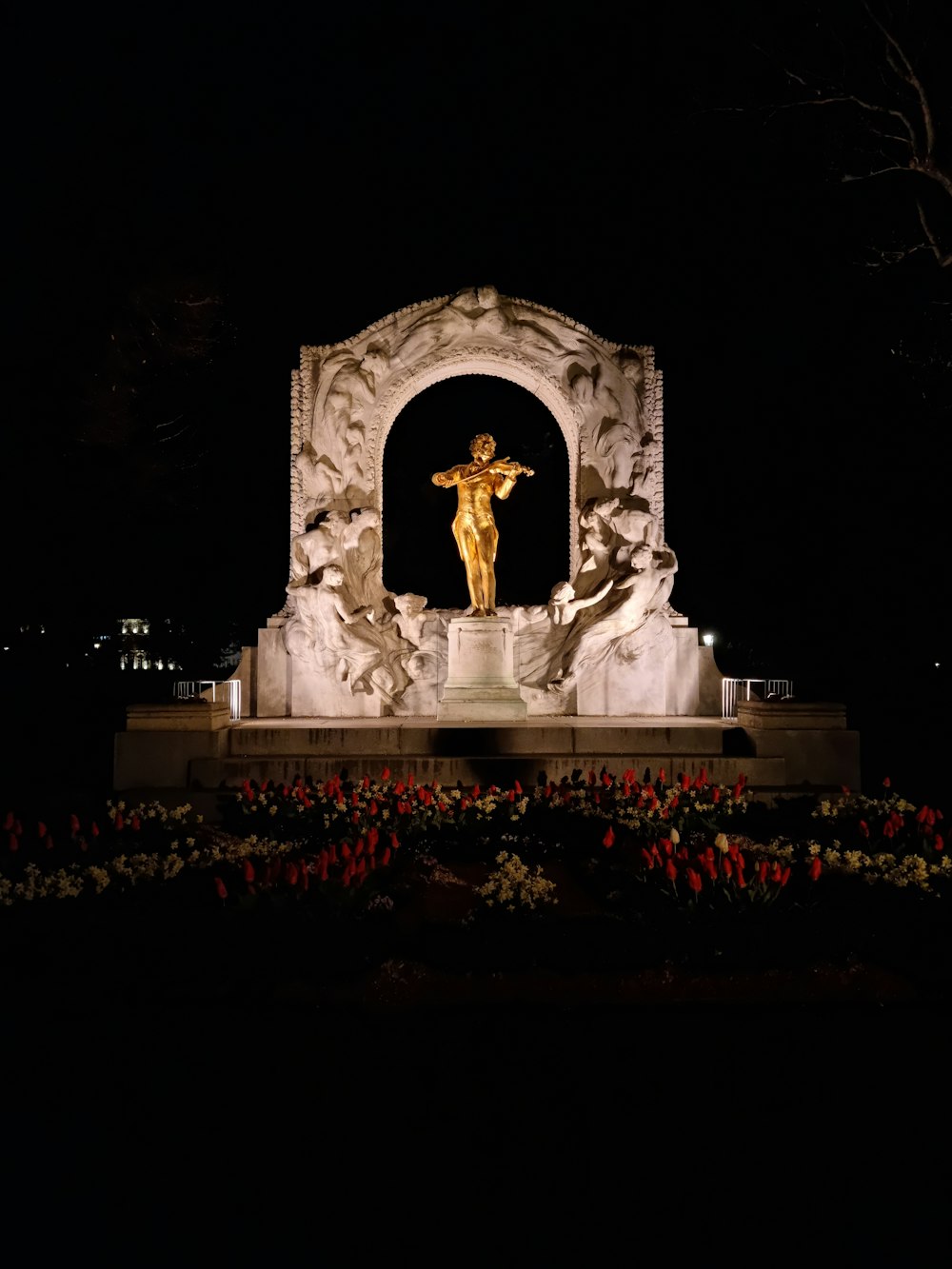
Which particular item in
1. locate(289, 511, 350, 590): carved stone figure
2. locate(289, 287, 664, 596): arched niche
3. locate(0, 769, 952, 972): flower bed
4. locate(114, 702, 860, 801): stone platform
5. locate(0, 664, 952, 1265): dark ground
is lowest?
locate(0, 664, 952, 1265): dark ground

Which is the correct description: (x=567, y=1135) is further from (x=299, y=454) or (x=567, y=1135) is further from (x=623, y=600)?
(x=299, y=454)

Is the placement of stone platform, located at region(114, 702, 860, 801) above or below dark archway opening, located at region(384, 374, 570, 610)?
below

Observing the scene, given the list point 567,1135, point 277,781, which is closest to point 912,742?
point 277,781

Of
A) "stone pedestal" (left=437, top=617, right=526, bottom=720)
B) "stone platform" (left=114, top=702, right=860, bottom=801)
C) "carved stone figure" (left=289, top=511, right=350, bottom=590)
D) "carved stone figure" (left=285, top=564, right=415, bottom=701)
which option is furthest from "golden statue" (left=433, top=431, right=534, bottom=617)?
"stone platform" (left=114, top=702, right=860, bottom=801)

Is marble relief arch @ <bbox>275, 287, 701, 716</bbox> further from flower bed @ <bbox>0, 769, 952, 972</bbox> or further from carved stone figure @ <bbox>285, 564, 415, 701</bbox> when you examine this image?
flower bed @ <bbox>0, 769, 952, 972</bbox>

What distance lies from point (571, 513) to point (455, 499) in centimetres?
206

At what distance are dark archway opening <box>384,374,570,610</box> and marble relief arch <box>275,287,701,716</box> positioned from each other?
44.4 inches

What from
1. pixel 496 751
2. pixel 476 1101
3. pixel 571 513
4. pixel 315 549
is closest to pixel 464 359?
pixel 571 513

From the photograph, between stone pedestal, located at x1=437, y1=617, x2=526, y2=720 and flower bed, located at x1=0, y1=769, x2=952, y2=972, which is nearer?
flower bed, located at x1=0, y1=769, x2=952, y2=972

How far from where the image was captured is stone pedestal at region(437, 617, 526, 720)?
12.2 meters

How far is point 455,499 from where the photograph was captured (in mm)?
15742

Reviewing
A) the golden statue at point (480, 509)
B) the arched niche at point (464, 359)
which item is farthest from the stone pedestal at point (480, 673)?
the arched niche at point (464, 359)

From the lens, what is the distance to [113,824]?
673cm

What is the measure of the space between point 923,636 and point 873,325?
6.61 m
